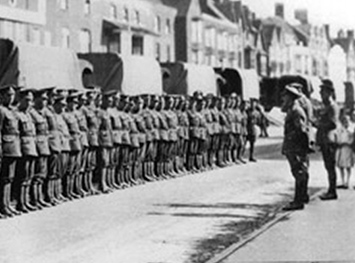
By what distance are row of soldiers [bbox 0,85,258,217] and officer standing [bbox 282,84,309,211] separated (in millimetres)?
3492

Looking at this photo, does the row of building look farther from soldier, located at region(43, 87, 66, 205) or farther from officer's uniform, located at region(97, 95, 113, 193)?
soldier, located at region(43, 87, 66, 205)

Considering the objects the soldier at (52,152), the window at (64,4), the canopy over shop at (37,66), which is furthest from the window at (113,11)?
the soldier at (52,152)

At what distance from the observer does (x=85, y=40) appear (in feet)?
151

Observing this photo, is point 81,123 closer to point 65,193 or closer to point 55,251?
point 65,193

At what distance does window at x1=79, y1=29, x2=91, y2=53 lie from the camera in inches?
1785

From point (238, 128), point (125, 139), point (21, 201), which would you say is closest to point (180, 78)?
point (238, 128)

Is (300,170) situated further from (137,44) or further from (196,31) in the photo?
(196,31)

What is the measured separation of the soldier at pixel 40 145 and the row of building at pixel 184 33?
9.69m

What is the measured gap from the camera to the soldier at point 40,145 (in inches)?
473

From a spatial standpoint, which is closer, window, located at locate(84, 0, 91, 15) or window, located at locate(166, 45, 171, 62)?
window, located at locate(84, 0, 91, 15)

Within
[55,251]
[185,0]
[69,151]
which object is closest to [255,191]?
[69,151]

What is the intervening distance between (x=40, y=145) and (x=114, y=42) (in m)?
38.1

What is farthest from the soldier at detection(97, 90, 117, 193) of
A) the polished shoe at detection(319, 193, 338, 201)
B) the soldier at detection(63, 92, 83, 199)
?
the polished shoe at detection(319, 193, 338, 201)

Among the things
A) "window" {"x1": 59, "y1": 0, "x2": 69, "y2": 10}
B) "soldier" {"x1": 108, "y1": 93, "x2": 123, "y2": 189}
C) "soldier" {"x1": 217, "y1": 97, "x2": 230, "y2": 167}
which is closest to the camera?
"soldier" {"x1": 108, "y1": 93, "x2": 123, "y2": 189}
